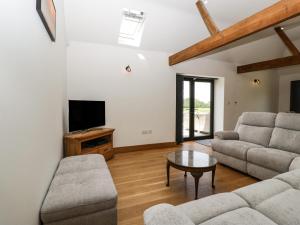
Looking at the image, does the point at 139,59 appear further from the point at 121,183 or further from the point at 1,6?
the point at 1,6

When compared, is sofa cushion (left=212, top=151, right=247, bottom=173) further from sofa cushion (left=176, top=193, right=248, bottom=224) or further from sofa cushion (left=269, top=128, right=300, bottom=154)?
sofa cushion (left=176, top=193, right=248, bottom=224)

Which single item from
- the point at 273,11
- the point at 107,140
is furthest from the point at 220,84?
the point at 107,140

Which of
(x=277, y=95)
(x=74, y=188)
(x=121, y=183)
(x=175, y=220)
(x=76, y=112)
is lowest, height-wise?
(x=121, y=183)

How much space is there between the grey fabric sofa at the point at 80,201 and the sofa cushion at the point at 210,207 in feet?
2.24

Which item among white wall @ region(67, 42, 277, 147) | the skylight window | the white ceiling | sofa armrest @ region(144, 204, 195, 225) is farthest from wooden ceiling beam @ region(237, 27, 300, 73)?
sofa armrest @ region(144, 204, 195, 225)

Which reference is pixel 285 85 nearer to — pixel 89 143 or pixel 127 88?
pixel 127 88

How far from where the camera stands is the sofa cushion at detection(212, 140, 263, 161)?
2939 millimetres

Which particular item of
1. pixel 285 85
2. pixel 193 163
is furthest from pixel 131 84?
pixel 285 85

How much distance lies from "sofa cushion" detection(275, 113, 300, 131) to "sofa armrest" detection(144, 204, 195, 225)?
2.91 metres

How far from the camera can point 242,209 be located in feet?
3.99

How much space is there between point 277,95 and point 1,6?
329 inches

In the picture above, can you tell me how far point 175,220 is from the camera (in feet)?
3.17

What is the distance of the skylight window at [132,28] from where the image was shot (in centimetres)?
376

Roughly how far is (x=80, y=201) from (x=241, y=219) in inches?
47.9
